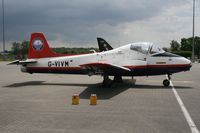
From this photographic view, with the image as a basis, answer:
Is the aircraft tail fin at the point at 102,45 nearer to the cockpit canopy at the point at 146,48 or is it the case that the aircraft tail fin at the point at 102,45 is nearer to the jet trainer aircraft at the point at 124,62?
the jet trainer aircraft at the point at 124,62

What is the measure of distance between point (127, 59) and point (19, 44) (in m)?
158

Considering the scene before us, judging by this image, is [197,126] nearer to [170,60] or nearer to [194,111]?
[194,111]

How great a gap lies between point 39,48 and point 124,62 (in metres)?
5.59

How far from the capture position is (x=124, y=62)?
599 inches

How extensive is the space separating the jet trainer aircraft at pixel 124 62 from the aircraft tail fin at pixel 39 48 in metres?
0.23

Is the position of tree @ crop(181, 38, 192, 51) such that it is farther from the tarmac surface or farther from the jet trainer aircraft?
the tarmac surface

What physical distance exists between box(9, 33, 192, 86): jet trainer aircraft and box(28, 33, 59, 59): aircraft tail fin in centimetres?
23

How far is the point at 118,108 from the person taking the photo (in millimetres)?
9180

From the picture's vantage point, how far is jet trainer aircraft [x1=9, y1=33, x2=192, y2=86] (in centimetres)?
1470

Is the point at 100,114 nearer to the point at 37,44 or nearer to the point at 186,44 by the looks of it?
the point at 37,44

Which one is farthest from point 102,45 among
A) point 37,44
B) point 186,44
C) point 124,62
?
point 186,44

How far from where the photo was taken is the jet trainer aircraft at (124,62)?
14.7 metres

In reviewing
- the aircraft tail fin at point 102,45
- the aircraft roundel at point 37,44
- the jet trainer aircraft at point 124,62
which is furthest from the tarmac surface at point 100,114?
the aircraft tail fin at point 102,45

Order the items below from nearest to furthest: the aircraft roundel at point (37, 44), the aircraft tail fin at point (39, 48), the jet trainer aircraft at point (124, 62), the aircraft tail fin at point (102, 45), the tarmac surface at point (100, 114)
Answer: the tarmac surface at point (100, 114)
the jet trainer aircraft at point (124, 62)
the aircraft tail fin at point (39, 48)
the aircraft roundel at point (37, 44)
the aircraft tail fin at point (102, 45)
